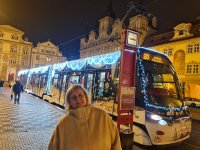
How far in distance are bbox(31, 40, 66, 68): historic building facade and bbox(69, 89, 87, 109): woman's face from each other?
6350cm

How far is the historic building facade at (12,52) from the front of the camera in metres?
59.0

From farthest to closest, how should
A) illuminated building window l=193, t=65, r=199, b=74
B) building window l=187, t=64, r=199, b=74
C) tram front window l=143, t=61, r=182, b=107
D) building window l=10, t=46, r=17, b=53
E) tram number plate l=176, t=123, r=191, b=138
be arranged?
building window l=10, t=46, r=17, b=53
building window l=187, t=64, r=199, b=74
illuminated building window l=193, t=65, r=199, b=74
tram front window l=143, t=61, r=182, b=107
tram number plate l=176, t=123, r=191, b=138

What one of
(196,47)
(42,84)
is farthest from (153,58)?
(196,47)

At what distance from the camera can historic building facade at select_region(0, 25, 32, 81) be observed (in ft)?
194

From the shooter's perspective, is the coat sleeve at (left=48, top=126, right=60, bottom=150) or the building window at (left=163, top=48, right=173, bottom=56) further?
the building window at (left=163, top=48, right=173, bottom=56)

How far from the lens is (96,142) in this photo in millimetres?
2588

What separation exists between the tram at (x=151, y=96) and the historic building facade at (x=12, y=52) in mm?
53429

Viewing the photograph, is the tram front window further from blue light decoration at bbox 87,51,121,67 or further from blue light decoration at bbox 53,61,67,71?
blue light decoration at bbox 53,61,67,71

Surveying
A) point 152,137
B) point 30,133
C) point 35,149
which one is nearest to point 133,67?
point 152,137

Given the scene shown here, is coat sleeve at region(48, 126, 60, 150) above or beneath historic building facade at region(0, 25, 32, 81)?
beneath

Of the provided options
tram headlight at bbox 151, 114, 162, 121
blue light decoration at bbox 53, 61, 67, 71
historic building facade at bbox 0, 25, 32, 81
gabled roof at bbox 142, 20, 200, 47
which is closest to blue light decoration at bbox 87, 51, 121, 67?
tram headlight at bbox 151, 114, 162, 121

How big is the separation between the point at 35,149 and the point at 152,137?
3.37 meters

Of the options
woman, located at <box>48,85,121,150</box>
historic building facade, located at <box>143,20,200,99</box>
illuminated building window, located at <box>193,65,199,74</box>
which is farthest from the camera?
historic building facade, located at <box>143,20,200,99</box>

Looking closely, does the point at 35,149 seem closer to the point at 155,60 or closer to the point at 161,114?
the point at 161,114
